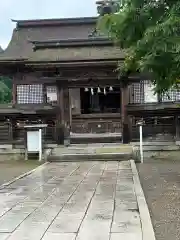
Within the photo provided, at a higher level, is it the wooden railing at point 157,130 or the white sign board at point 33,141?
the wooden railing at point 157,130

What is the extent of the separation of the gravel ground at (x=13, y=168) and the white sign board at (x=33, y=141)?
72 cm

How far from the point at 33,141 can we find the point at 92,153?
2682mm

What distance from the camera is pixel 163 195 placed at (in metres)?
9.41

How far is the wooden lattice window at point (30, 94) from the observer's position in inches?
824

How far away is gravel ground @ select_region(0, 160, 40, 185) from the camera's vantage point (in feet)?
42.7

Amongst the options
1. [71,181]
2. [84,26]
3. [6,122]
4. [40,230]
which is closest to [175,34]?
[40,230]

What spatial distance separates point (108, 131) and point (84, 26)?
24.9 feet

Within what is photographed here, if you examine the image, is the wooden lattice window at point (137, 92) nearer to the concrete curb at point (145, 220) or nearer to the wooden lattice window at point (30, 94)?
the wooden lattice window at point (30, 94)

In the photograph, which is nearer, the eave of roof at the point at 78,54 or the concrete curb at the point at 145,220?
the concrete curb at the point at 145,220

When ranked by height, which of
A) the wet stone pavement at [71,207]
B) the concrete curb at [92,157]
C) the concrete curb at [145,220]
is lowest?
the wet stone pavement at [71,207]

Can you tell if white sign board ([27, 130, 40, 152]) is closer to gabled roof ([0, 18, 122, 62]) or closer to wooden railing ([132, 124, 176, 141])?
gabled roof ([0, 18, 122, 62])

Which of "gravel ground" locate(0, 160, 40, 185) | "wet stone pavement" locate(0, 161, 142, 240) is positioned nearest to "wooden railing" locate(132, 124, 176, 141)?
"gravel ground" locate(0, 160, 40, 185)

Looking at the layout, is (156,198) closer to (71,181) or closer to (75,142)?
(71,181)

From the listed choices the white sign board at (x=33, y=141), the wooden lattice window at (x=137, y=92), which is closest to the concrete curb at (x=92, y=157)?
the white sign board at (x=33, y=141)
